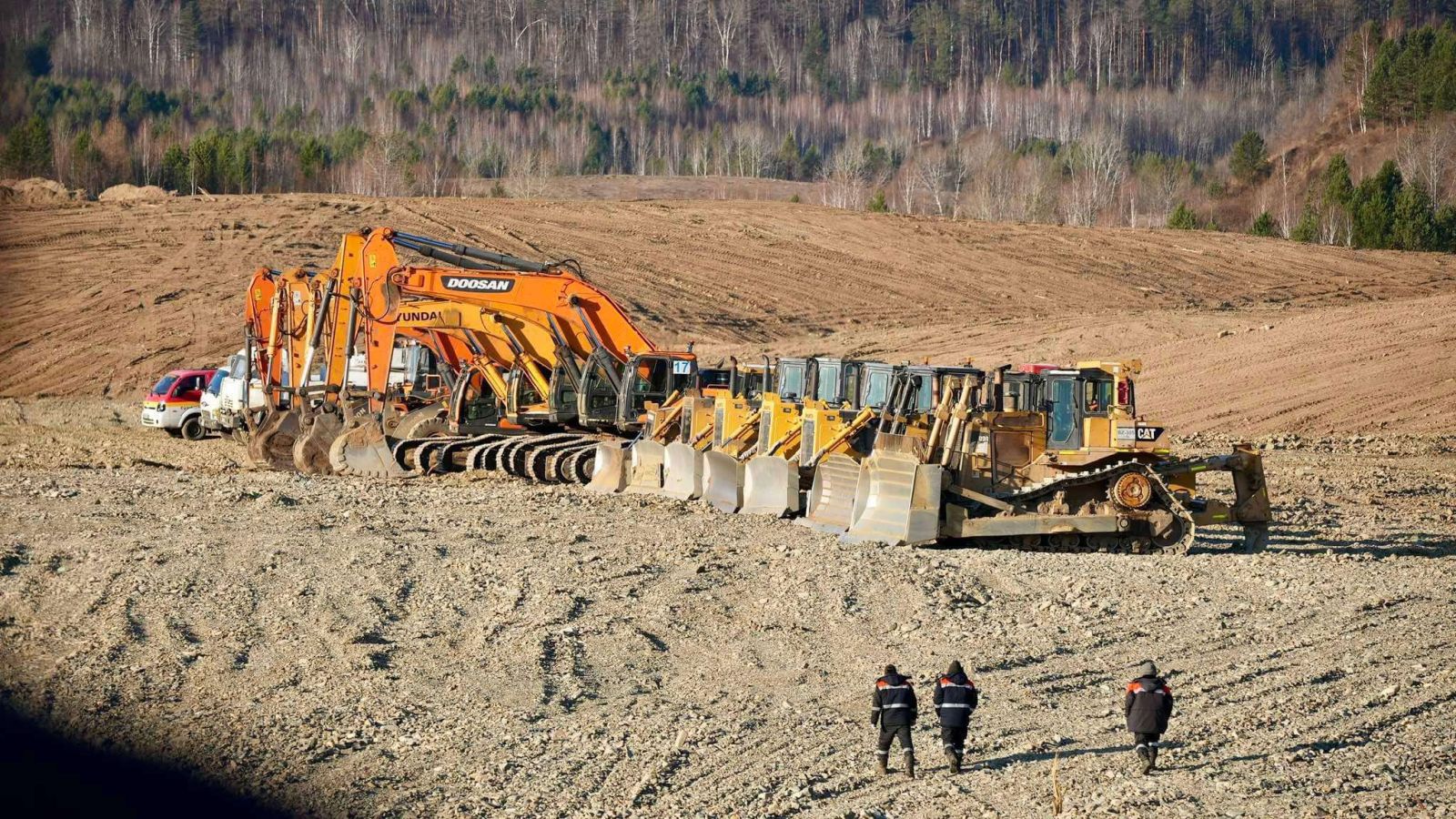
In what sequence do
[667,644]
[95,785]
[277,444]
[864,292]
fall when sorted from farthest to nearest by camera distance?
[864,292]
[277,444]
[667,644]
[95,785]

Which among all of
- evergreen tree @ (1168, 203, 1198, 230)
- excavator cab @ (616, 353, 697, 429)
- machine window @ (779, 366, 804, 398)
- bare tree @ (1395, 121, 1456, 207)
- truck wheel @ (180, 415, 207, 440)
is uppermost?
bare tree @ (1395, 121, 1456, 207)

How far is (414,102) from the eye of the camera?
121 m

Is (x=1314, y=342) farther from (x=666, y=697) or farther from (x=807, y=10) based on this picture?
(x=807, y=10)

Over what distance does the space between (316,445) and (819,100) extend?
397ft

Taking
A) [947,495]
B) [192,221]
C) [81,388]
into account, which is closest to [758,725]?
[947,495]

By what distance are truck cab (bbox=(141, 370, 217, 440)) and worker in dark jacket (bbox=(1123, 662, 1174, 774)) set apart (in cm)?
2635

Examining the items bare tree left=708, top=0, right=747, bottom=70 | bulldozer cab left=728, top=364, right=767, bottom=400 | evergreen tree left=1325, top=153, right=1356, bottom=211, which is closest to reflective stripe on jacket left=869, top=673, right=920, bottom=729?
bulldozer cab left=728, top=364, right=767, bottom=400

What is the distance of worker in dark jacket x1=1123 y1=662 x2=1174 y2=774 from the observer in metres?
10.1

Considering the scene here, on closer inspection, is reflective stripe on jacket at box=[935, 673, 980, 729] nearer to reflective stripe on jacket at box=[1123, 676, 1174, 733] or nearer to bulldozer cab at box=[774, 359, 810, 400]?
reflective stripe on jacket at box=[1123, 676, 1174, 733]

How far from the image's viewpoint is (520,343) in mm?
27625

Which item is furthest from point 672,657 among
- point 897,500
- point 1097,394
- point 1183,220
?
point 1183,220

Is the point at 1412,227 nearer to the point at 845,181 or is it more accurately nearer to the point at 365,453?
the point at 845,181

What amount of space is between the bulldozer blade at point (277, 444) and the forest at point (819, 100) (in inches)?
981

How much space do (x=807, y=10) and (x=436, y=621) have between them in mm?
156129
